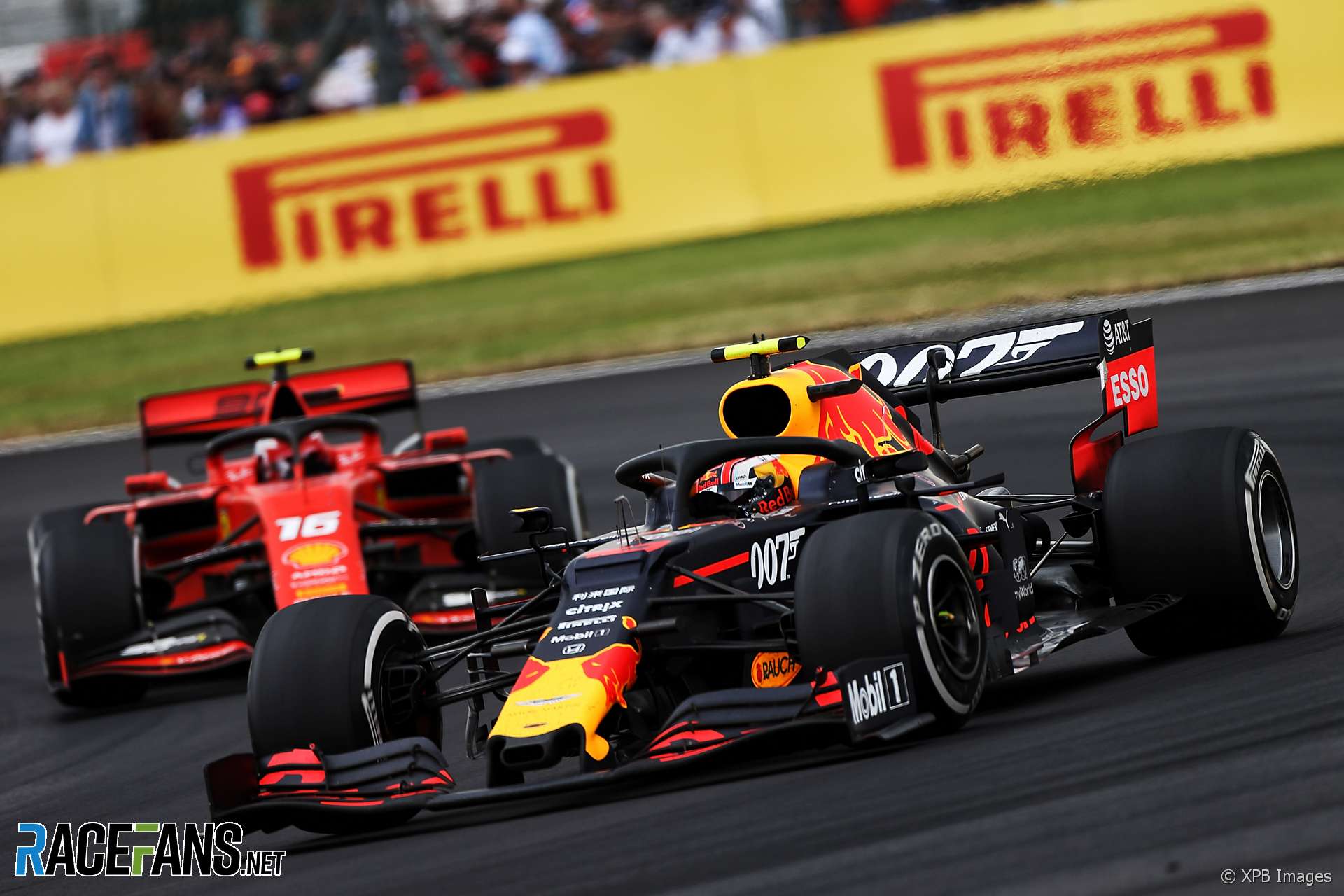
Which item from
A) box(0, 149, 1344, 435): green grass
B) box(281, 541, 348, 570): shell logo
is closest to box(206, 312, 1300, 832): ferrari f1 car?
box(281, 541, 348, 570): shell logo

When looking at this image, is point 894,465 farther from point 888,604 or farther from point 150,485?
point 150,485

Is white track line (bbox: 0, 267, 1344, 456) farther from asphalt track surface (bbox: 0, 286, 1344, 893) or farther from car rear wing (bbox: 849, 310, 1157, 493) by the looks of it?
car rear wing (bbox: 849, 310, 1157, 493)

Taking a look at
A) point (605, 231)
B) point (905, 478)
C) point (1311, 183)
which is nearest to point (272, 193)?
point (605, 231)

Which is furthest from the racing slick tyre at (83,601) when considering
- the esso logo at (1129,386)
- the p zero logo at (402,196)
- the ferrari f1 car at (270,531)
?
the p zero logo at (402,196)

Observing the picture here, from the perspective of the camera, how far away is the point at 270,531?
456 inches

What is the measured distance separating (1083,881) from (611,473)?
1015cm

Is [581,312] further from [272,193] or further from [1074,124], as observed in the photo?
[1074,124]

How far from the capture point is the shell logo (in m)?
11.4

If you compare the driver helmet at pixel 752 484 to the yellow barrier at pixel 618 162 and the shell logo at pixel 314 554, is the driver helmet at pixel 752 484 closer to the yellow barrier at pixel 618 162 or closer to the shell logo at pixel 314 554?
the shell logo at pixel 314 554

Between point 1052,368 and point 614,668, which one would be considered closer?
point 614,668

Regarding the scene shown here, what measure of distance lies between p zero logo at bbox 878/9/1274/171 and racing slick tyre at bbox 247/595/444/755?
47.2 ft

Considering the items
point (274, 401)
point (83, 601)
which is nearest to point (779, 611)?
point (83, 601)

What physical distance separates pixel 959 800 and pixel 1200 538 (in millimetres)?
2616

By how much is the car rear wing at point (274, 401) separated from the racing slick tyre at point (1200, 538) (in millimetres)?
5807
